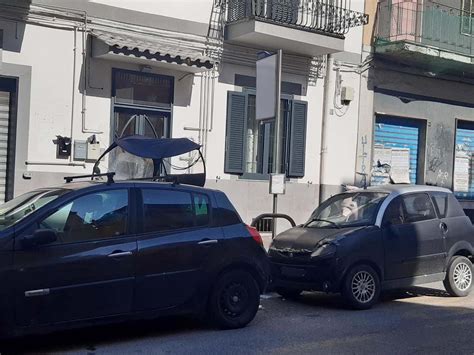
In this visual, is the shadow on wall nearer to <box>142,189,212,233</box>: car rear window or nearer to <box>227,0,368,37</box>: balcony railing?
<box>227,0,368,37</box>: balcony railing

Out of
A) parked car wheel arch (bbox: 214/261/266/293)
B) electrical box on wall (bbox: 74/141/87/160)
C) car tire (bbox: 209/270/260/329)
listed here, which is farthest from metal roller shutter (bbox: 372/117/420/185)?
car tire (bbox: 209/270/260/329)

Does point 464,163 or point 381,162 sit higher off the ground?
point 464,163

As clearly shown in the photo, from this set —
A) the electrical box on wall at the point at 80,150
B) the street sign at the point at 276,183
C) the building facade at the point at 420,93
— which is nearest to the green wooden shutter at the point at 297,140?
the building facade at the point at 420,93

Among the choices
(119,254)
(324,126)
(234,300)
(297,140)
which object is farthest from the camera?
(324,126)

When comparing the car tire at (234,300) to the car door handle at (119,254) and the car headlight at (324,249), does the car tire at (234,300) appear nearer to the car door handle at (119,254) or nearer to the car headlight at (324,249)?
the car door handle at (119,254)

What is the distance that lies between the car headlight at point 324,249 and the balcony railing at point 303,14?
635cm

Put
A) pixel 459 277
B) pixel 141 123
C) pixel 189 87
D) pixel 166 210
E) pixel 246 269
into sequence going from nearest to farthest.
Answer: pixel 166 210, pixel 246 269, pixel 459 277, pixel 141 123, pixel 189 87

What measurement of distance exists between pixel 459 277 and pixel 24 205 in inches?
259

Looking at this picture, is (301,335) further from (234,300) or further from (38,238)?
(38,238)

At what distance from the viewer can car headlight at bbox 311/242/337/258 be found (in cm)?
914

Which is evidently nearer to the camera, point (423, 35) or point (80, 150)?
point (80, 150)

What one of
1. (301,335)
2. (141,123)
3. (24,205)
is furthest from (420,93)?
(24,205)

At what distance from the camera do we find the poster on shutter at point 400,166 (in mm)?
17812

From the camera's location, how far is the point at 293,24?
14.6m
